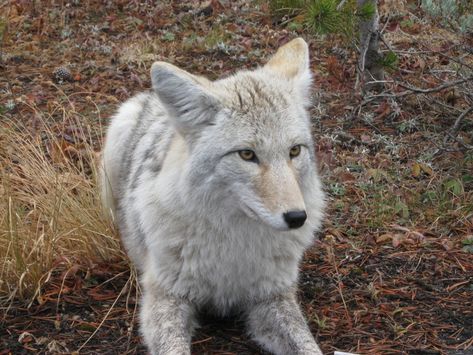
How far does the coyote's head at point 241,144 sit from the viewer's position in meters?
3.54

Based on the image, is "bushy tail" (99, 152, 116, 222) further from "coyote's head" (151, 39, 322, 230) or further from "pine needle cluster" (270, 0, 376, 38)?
"pine needle cluster" (270, 0, 376, 38)

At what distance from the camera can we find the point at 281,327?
156 inches

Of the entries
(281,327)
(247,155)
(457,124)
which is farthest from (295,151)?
(457,124)

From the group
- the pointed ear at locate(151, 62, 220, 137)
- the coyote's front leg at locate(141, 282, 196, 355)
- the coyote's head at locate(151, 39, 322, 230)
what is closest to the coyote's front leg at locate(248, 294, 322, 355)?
the coyote's front leg at locate(141, 282, 196, 355)

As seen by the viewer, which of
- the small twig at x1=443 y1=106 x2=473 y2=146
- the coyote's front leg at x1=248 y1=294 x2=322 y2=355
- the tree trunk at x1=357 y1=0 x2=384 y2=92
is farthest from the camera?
the tree trunk at x1=357 y1=0 x2=384 y2=92

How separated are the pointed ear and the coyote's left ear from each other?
1.88 ft

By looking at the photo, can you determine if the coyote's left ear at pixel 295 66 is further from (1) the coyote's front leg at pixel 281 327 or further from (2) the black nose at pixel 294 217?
(1) the coyote's front leg at pixel 281 327

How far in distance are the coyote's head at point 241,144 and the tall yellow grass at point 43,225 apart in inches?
47.3

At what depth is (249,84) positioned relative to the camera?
3.92 m

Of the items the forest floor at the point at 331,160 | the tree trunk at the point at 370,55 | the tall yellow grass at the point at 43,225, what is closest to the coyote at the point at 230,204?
the forest floor at the point at 331,160

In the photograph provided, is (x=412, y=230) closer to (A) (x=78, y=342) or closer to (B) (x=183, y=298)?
(B) (x=183, y=298)

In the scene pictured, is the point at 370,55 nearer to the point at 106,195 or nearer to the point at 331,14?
the point at 331,14

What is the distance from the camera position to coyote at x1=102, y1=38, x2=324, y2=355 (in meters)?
3.63

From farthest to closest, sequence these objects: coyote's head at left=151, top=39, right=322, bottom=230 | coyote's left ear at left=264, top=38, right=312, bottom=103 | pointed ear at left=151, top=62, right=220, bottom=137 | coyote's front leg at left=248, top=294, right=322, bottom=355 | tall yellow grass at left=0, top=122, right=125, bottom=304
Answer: tall yellow grass at left=0, top=122, right=125, bottom=304 < coyote's left ear at left=264, top=38, right=312, bottom=103 < coyote's front leg at left=248, top=294, right=322, bottom=355 < pointed ear at left=151, top=62, right=220, bottom=137 < coyote's head at left=151, top=39, right=322, bottom=230
